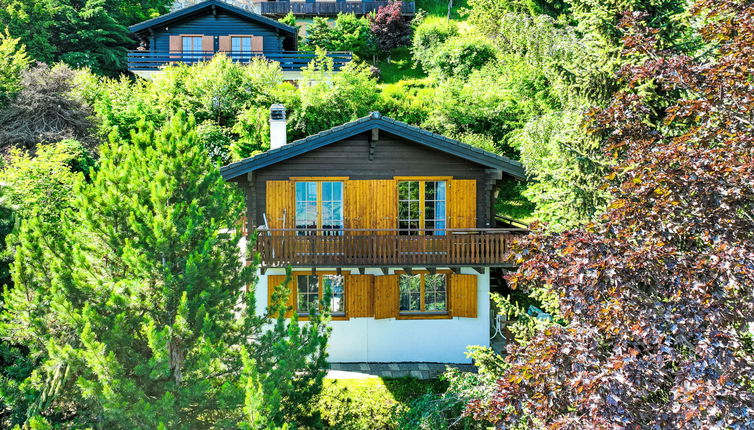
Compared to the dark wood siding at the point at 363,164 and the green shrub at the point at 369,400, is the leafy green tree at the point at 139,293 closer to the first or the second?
the green shrub at the point at 369,400

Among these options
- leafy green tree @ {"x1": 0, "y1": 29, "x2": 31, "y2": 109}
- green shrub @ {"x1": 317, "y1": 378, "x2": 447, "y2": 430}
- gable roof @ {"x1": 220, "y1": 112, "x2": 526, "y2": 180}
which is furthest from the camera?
leafy green tree @ {"x1": 0, "y1": 29, "x2": 31, "y2": 109}

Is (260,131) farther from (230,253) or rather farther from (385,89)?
(230,253)

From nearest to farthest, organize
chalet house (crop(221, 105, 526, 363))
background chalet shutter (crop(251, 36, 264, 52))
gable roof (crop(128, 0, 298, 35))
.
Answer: chalet house (crop(221, 105, 526, 363))
gable roof (crop(128, 0, 298, 35))
background chalet shutter (crop(251, 36, 264, 52))

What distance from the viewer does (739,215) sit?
6.66m

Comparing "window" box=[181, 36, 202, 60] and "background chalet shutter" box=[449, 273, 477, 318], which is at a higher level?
"window" box=[181, 36, 202, 60]

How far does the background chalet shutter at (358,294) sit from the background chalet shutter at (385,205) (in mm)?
1444

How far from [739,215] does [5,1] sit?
140 ft

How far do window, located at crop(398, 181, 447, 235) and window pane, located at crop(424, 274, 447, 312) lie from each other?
4.72ft

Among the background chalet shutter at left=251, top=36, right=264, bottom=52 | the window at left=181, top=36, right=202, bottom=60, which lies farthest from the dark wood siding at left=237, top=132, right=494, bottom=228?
the window at left=181, top=36, right=202, bottom=60

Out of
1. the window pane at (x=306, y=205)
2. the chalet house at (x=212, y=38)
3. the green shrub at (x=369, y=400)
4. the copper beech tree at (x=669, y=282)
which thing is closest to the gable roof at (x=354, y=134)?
the window pane at (x=306, y=205)

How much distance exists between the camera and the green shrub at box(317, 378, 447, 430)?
42.8 ft

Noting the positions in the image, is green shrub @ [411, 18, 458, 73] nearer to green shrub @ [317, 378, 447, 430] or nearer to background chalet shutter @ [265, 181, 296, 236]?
background chalet shutter @ [265, 181, 296, 236]

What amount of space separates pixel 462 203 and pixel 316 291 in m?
4.81

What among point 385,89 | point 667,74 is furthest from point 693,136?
point 385,89
